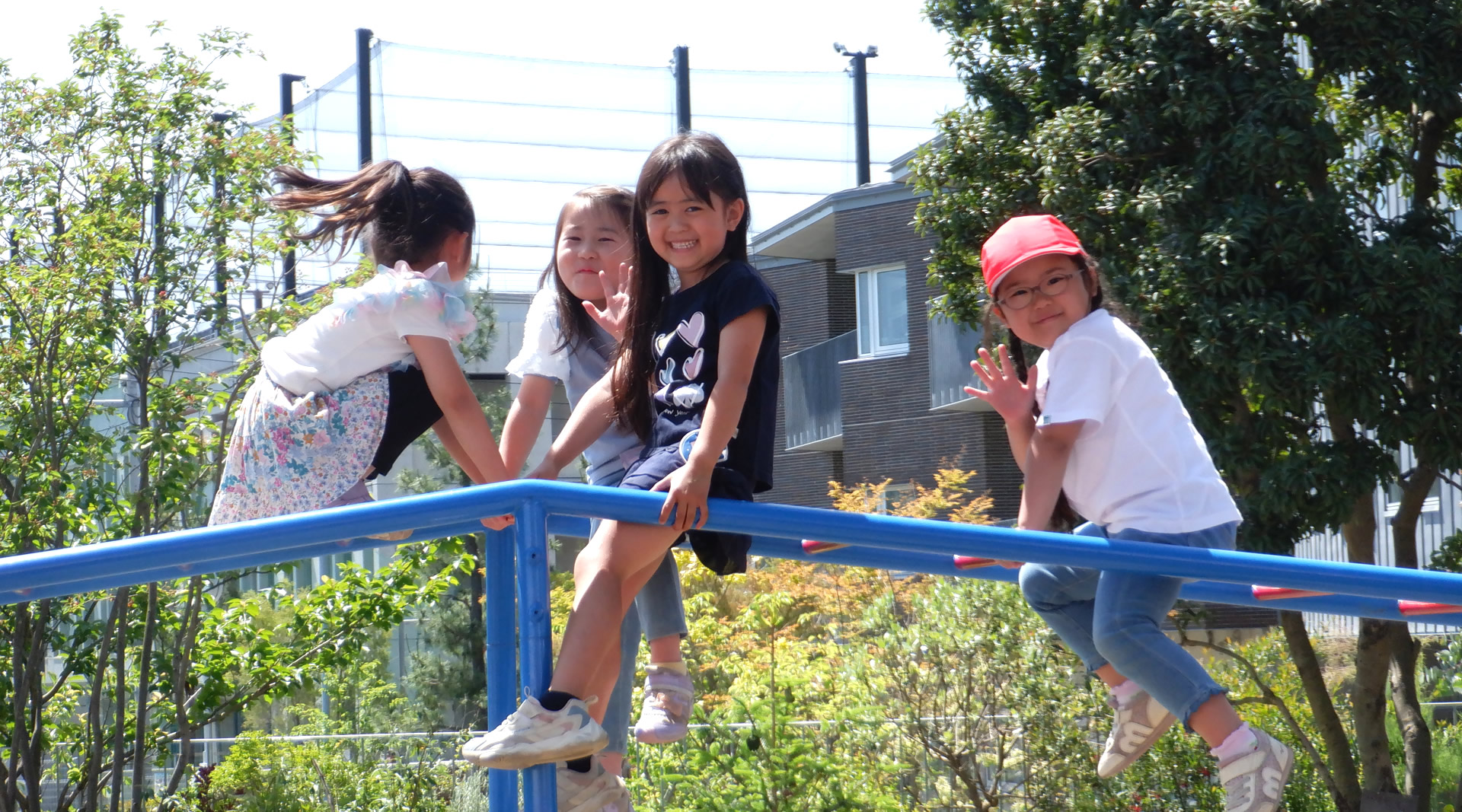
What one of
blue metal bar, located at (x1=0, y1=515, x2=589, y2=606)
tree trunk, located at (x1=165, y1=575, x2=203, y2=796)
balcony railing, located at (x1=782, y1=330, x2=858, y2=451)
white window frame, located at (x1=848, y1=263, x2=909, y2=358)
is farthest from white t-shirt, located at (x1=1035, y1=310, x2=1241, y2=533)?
balcony railing, located at (x1=782, y1=330, x2=858, y2=451)

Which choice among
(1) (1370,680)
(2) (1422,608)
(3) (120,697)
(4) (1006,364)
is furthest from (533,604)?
(1) (1370,680)

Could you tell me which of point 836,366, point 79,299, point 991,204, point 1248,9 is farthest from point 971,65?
point 836,366

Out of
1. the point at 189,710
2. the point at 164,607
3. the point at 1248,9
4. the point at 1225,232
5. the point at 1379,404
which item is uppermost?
the point at 1248,9

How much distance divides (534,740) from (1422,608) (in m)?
1.59

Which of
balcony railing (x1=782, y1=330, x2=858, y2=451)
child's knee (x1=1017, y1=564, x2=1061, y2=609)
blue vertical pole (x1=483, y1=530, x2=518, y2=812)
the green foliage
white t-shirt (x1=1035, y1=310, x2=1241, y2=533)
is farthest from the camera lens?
balcony railing (x1=782, y1=330, x2=858, y2=451)

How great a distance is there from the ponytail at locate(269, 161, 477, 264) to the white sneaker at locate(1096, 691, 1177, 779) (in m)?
1.70

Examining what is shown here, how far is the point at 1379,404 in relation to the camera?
598 cm

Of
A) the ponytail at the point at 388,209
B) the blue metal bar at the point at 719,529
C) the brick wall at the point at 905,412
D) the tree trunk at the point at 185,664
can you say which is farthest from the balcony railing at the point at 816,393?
the blue metal bar at the point at 719,529

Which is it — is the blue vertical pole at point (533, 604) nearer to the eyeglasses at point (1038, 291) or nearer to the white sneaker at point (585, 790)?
the white sneaker at point (585, 790)

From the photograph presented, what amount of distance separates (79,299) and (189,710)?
225cm

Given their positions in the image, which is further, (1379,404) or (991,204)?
(991,204)

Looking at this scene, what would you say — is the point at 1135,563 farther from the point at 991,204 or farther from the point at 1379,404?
the point at 991,204

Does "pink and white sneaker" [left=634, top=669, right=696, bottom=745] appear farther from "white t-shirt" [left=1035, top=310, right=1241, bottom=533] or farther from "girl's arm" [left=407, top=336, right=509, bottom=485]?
"white t-shirt" [left=1035, top=310, right=1241, bottom=533]

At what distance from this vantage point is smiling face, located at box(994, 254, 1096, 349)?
2.66 metres
